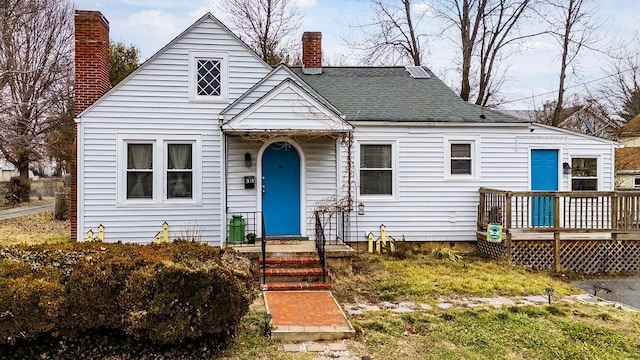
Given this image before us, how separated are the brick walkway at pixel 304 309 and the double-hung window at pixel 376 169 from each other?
4.46m

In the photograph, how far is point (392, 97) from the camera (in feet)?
42.1

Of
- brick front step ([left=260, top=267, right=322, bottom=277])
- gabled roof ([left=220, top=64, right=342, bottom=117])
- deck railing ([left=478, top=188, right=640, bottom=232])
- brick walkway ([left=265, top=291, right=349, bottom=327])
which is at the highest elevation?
gabled roof ([left=220, top=64, right=342, bottom=117])

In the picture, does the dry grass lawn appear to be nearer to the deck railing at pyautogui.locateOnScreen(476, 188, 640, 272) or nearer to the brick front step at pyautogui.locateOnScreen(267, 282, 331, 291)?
the brick front step at pyautogui.locateOnScreen(267, 282, 331, 291)

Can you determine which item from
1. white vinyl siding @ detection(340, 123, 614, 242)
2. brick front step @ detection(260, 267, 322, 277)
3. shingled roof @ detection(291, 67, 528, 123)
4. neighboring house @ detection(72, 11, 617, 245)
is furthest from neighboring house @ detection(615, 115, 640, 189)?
brick front step @ detection(260, 267, 322, 277)

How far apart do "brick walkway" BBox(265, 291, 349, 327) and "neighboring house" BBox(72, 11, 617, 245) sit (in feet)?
10.6

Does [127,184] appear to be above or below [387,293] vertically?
above

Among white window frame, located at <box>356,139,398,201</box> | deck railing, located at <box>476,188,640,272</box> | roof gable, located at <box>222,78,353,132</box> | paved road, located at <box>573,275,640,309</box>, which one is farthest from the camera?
white window frame, located at <box>356,139,398,201</box>

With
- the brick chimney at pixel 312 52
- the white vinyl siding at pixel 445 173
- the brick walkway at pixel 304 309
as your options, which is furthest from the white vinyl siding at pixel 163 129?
the brick walkway at pixel 304 309

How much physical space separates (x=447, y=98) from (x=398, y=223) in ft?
12.9

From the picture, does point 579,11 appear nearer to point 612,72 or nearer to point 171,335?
point 612,72

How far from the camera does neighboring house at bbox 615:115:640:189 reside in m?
23.3

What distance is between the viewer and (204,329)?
5059 mm

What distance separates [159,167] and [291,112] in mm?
3553

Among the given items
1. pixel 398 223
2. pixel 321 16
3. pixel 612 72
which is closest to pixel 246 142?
pixel 398 223
